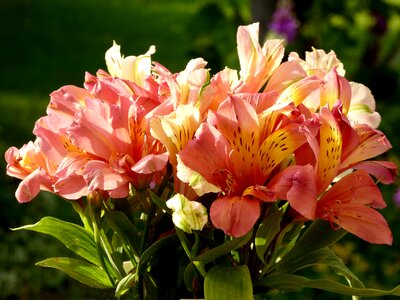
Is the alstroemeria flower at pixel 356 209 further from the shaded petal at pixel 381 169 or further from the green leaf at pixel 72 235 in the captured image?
the green leaf at pixel 72 235

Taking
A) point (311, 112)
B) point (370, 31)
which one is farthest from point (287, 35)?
point (311, 112)

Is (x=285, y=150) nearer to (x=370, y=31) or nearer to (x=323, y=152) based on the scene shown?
(x=323, y=152)

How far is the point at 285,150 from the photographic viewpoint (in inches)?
42.4

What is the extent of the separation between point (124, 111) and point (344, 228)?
0.27 m

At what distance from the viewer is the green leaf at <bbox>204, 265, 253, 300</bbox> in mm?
1095

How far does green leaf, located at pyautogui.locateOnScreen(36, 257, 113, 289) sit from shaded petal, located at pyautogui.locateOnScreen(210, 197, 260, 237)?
0.23m

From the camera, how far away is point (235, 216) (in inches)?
41.2

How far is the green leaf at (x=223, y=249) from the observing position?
Result: 3.53ft

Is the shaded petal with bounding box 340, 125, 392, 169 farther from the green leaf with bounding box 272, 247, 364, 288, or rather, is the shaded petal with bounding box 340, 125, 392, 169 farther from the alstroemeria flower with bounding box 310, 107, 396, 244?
the green leaf with bounding box 272, 247, 364, 288

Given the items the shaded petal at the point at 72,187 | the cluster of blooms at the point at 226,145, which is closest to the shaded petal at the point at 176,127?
the cluster of blooms at the point at 226,145

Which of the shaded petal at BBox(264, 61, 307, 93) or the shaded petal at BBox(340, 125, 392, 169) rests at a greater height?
the shaded petal at BBox(264, 61, 307, 93)

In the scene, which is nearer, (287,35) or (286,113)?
(286,113)

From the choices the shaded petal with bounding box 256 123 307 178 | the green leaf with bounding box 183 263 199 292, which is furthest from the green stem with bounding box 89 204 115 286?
the shaded petal with bounding box 256 123 307 178

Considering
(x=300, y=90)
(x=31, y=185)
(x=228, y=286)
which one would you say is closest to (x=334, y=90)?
(x=300, y=90)
